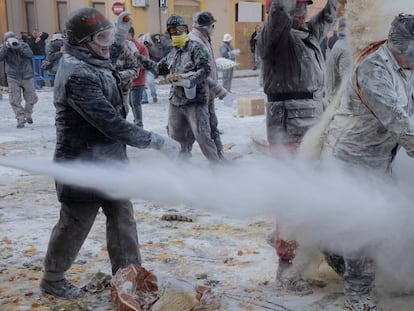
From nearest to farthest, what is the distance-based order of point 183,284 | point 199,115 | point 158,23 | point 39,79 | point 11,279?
point 183,284
point 11,279
point 199,115
point 39,79
point 158,23

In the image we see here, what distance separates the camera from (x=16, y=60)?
439 inches

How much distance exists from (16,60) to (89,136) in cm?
829

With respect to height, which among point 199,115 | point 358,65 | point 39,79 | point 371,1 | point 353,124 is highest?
point 371,1

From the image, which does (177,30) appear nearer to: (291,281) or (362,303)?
(291,281)

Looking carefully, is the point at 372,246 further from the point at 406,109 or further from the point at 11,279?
the point at 11,279

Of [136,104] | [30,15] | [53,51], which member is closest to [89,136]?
[136,104]

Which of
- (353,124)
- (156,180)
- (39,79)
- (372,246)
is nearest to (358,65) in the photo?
(353,124)

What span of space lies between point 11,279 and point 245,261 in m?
1.75

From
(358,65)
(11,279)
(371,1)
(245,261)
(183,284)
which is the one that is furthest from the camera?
(245,261)

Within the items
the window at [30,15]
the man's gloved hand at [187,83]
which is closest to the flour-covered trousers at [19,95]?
the man's gloved hand at [187,83]

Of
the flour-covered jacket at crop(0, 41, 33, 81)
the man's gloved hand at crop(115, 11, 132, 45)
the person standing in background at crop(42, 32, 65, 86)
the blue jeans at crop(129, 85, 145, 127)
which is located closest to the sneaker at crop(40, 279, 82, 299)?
the man's gloved hand at crop(115, 11, 132, 45)

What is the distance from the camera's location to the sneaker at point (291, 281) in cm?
391

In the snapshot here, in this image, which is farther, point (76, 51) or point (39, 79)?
point (39, 79)

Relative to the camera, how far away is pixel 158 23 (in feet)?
75.5
